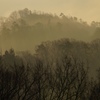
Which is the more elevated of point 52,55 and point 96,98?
point 52,55

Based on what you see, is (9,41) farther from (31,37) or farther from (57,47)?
(57,47)

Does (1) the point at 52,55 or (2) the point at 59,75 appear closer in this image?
(2) the point at 59,75

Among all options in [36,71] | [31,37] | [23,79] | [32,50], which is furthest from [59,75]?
[31,37]

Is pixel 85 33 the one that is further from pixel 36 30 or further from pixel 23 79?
pixel 23 79

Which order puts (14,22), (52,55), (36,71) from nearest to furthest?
(36,71), (52,55), (14,22)

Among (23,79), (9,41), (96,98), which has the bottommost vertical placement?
(96,98)

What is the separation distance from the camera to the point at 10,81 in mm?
34250

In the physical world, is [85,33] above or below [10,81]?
above

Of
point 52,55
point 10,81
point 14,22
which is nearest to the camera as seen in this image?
point 10,81

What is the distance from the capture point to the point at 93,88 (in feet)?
136

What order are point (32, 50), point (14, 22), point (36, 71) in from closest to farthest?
1. point (36, 71)
2. point (32, 50)
3. point (14, 22)

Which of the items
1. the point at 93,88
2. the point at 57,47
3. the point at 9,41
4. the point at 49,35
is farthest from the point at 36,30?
the point at 93,88

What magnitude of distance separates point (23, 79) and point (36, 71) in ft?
12.9

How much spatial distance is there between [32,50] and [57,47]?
74.4ft
